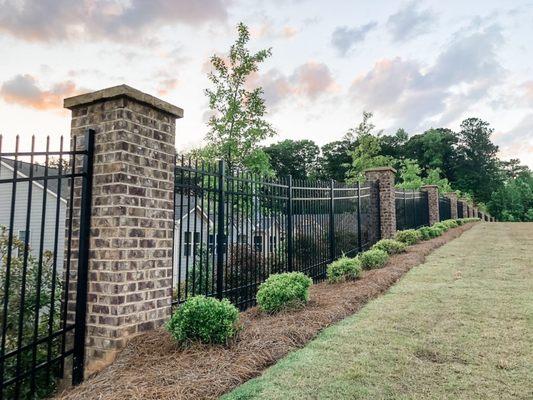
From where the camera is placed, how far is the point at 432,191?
767 inches

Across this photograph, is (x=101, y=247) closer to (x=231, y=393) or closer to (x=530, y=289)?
(x=231, y=393)

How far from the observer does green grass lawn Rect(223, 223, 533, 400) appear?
284 centimetres

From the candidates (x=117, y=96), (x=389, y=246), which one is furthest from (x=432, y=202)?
(x=117, y=96)

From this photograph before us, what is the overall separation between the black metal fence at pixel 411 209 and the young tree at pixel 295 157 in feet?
129

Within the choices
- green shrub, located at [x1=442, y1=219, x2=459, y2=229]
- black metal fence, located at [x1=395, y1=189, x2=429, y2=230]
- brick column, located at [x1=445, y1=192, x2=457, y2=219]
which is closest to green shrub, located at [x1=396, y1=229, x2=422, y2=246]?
black metal fence, located at [x1=395, y1=189, x2=429, y2=230]

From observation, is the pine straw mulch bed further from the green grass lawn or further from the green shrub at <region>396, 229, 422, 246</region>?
the green shrub at <region>396, 229, 422, 246</region>

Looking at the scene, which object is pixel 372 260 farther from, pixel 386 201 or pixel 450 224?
pixel 450 224

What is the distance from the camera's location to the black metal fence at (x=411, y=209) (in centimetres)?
1440

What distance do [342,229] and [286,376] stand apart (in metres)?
6.79

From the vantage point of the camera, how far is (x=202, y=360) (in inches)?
126

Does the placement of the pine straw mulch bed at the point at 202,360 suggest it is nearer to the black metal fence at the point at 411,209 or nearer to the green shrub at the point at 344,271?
the green shrub at the point at 344,271

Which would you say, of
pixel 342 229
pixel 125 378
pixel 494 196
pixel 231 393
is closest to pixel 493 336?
pixel 231 393

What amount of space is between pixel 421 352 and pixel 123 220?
302cm

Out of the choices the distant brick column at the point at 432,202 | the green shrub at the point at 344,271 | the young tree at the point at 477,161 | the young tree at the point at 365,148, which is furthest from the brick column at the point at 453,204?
the young tree at the point at 477,161
